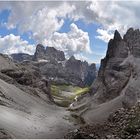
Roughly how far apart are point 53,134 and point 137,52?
88.1 meters

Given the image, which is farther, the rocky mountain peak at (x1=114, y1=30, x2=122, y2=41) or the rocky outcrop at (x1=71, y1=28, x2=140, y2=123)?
the rocky mountain peak at (x1=114, y1=30, x2=122, y2=41)

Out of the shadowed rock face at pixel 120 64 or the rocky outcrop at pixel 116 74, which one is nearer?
the rocky outcrop at pixel 116 74

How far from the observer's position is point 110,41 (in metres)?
190

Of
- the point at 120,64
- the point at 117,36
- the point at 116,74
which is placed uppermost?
the point at 117,36

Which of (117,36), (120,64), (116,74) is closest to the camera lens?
(116,74)

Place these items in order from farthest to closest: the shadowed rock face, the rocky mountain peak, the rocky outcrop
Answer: the rocky mountain peak < the shadowed rock face < the rocky outcrop

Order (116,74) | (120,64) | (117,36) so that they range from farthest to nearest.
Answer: (117,36)
(120,64)
(116,74)

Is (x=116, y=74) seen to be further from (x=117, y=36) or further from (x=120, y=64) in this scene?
(x=117, y=36)

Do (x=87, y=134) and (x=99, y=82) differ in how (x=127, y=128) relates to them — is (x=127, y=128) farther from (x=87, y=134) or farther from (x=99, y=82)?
(x=99, y=82)

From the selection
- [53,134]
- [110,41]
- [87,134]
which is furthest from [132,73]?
→ [87,134]

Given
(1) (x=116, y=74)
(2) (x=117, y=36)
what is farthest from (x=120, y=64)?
(2) (x=117, y=36)

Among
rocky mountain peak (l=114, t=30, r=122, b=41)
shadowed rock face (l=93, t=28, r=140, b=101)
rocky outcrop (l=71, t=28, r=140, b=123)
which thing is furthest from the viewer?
rocky mountain peak (l=114, t=30, r=122, b=41)

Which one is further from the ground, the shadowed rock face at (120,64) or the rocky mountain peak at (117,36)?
the rocky mountain peak at (117,36)

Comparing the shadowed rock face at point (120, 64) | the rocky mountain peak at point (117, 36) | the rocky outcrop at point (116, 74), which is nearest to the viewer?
the rocky outcrop at point (116, 74)
